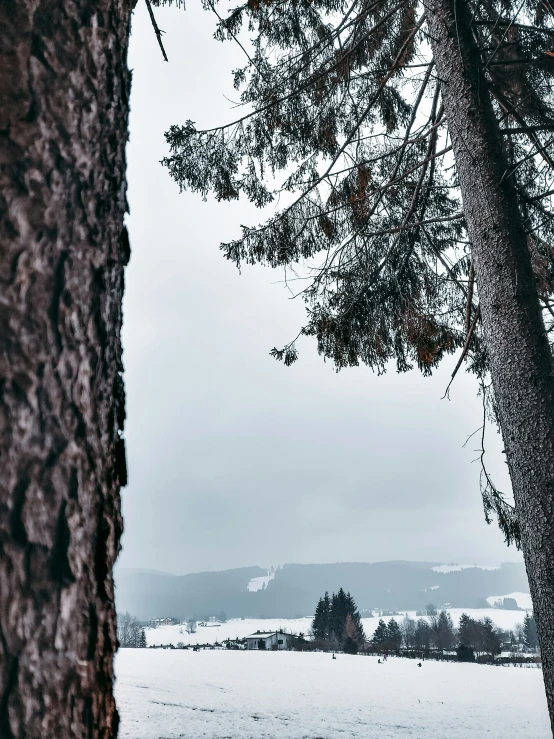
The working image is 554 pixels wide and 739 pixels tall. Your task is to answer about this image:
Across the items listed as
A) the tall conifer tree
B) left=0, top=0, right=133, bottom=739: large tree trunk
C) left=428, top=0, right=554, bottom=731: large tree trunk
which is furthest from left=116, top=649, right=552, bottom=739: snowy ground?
left=0, top=0, right=133, bottom=739: large tree trunk

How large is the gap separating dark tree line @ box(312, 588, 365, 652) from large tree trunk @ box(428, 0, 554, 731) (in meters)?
50.9

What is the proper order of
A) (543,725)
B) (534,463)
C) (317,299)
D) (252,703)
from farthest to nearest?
(252,703) < (543,725) < (317,299) < (534,463)

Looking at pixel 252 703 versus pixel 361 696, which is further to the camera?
pixel 361 696

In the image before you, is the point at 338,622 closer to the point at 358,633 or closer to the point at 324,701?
the point at 358,633

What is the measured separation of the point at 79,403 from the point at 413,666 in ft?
117

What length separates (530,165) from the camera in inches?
176

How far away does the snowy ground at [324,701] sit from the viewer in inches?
484

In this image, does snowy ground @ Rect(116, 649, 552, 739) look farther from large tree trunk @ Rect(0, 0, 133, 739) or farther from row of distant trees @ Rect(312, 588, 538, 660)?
row of distant trees @ Rect(312, 588, 538, 660)

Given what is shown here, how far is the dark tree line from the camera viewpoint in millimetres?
50281

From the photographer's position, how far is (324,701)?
17406 millimetres

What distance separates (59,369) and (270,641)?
176 ft

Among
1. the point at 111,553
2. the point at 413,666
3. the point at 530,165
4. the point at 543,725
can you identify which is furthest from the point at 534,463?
the point at 413,666

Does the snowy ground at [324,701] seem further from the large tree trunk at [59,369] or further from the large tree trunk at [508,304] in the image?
the large tree trunk at [59,369]

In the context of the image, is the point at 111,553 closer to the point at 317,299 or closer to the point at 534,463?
the point at 534,463
